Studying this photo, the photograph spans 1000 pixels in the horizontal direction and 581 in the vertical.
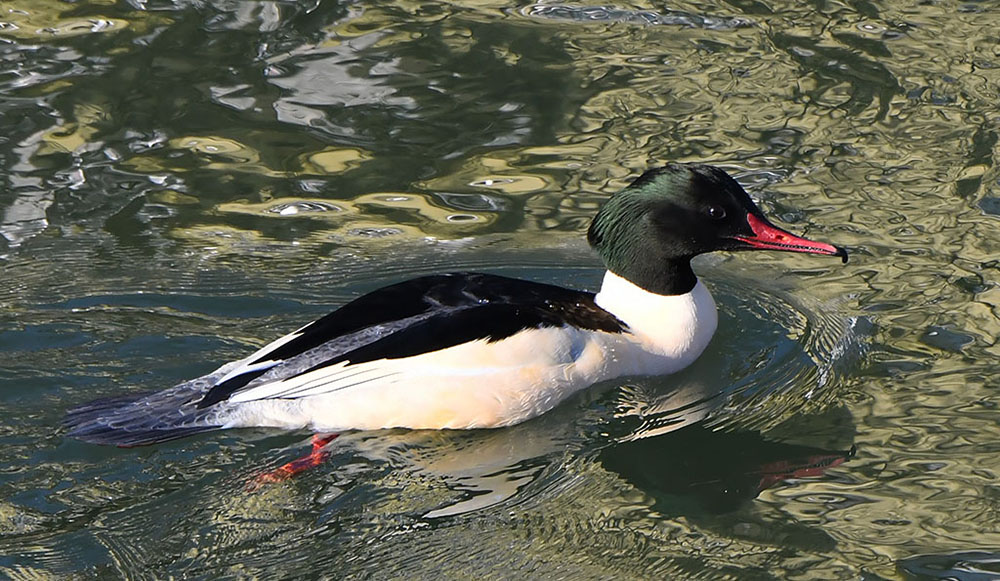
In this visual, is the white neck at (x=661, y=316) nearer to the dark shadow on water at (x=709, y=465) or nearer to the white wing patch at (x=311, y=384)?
the dark shadow on water at (x=709, y=465)

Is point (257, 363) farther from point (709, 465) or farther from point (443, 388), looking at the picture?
point (709, 465)

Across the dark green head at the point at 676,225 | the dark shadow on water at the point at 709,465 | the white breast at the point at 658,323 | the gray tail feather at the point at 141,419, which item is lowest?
the gray tail feather at the point at 141,419

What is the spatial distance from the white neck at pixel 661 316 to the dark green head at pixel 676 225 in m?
0.06

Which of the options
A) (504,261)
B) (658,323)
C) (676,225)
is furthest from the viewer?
(504,261)

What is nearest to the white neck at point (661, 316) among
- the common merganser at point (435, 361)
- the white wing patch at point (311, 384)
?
the common merganser at point (435, 361)

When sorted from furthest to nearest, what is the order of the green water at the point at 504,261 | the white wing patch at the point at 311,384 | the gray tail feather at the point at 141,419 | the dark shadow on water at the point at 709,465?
the white wing patch at the point at 311,384, the gray tail feather at the point at 141,419, the dark shadow on water at the point at 709,465, the green water at the point at 504,261

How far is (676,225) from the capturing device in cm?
664

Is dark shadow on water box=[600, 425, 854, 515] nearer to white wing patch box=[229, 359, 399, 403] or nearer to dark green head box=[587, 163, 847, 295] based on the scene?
dark green head box=[587, 163, 847, 295]

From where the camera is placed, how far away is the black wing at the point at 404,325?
6266mm

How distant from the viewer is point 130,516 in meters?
5.57

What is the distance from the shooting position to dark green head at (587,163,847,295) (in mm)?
6602

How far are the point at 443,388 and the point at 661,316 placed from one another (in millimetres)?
1208

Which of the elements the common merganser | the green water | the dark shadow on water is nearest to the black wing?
the common merganser

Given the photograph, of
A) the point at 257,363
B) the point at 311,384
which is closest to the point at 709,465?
the point at 311,384
